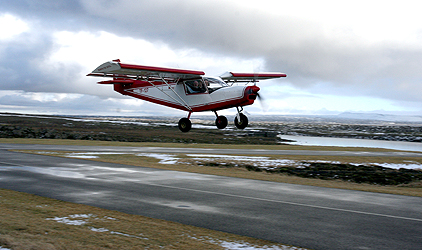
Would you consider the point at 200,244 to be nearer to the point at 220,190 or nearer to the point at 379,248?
the point at 379,248

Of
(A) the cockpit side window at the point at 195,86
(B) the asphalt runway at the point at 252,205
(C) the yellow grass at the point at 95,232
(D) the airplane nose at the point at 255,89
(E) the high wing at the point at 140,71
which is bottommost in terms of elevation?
(B) the asphalt runway at the point at 252,205

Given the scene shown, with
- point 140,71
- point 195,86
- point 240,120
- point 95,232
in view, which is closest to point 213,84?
point 195,86

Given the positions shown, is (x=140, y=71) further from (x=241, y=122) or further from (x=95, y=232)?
(x=95, y=232)

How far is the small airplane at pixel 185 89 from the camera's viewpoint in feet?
62.3

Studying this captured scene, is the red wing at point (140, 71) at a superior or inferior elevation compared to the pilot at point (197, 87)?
superior

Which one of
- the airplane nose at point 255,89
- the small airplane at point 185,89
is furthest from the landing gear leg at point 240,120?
the airplane nose at point 255,89

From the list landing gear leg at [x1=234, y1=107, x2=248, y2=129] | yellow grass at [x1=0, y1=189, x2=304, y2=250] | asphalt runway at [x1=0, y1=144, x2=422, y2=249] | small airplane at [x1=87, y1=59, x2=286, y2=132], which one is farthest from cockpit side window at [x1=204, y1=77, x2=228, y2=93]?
yellow grass at [x1=0, y1=189, x2=304, y2=250]

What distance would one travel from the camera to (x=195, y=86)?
2055cm

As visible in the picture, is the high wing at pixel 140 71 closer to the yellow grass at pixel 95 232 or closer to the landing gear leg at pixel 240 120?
the landing gear leg at pixel 240 120

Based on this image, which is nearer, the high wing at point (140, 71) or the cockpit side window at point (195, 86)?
the high wing at point (140, 71)

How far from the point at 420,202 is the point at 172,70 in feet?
46.2

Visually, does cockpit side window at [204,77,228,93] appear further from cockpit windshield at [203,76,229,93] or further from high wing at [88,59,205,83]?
high wing at [88,59,205,83]

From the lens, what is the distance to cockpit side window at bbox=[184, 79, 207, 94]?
66.8 feet

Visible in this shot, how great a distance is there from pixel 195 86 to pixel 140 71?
326 cm
